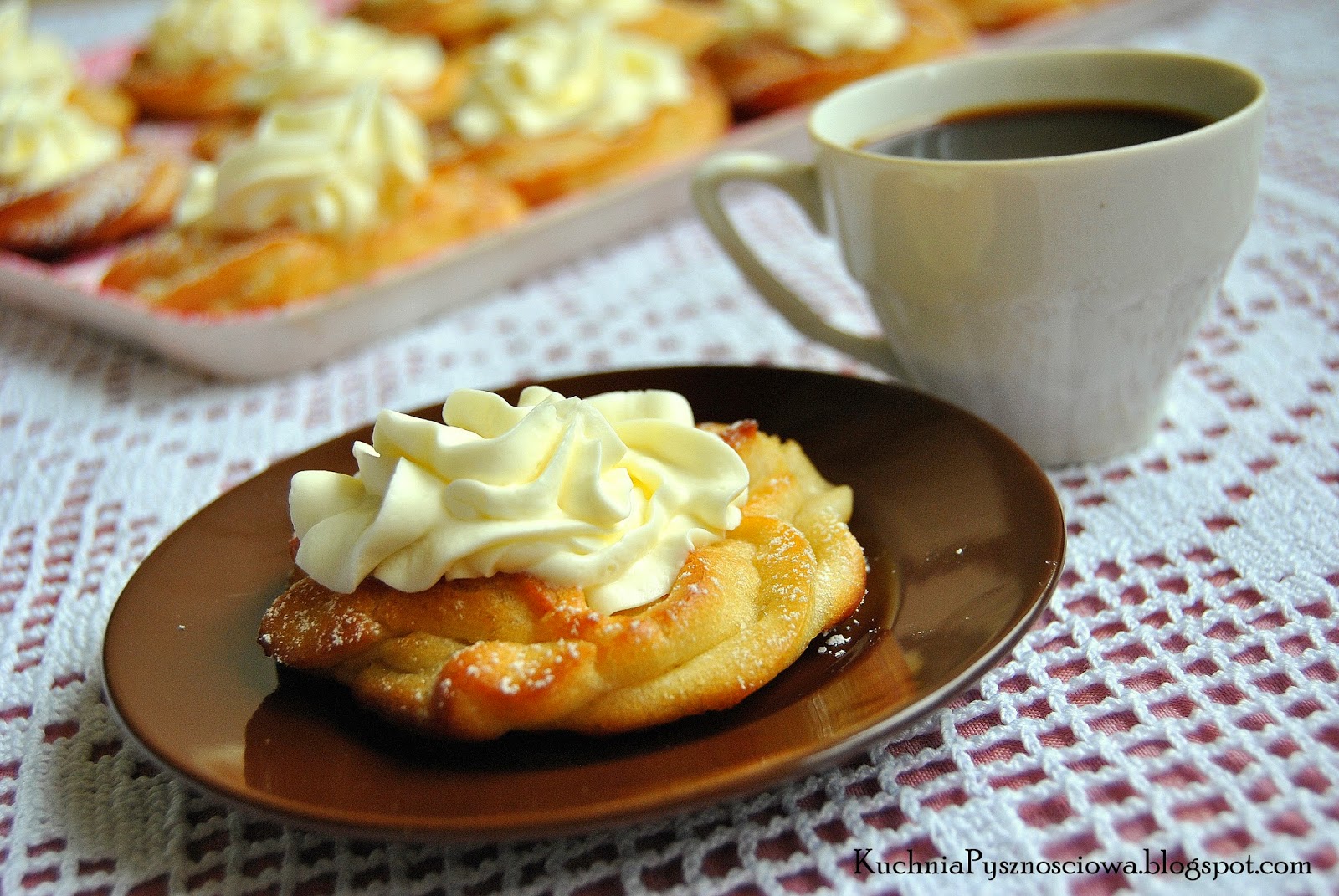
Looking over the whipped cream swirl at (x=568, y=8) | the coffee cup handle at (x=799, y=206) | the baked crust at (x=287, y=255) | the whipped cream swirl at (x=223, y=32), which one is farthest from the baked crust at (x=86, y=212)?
the coffee cup handle at (x=799, y=206)

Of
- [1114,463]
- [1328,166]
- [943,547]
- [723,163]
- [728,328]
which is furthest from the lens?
[1328,166]

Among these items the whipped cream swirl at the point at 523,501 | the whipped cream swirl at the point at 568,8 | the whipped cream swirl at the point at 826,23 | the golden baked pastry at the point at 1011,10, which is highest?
the whipped cream swirl at the point at 523,501

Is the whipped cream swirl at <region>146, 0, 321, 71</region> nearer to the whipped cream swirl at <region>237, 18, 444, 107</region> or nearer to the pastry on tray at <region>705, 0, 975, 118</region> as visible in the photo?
the whipped cream swirl at <region>237, 18, 444, 107</region>

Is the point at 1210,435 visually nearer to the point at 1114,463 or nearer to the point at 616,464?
the point at 1114,463

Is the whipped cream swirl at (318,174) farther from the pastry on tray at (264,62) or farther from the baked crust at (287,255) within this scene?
the pastry on tray at (264,62)

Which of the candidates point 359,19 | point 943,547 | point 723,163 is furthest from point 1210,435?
point 359,19
